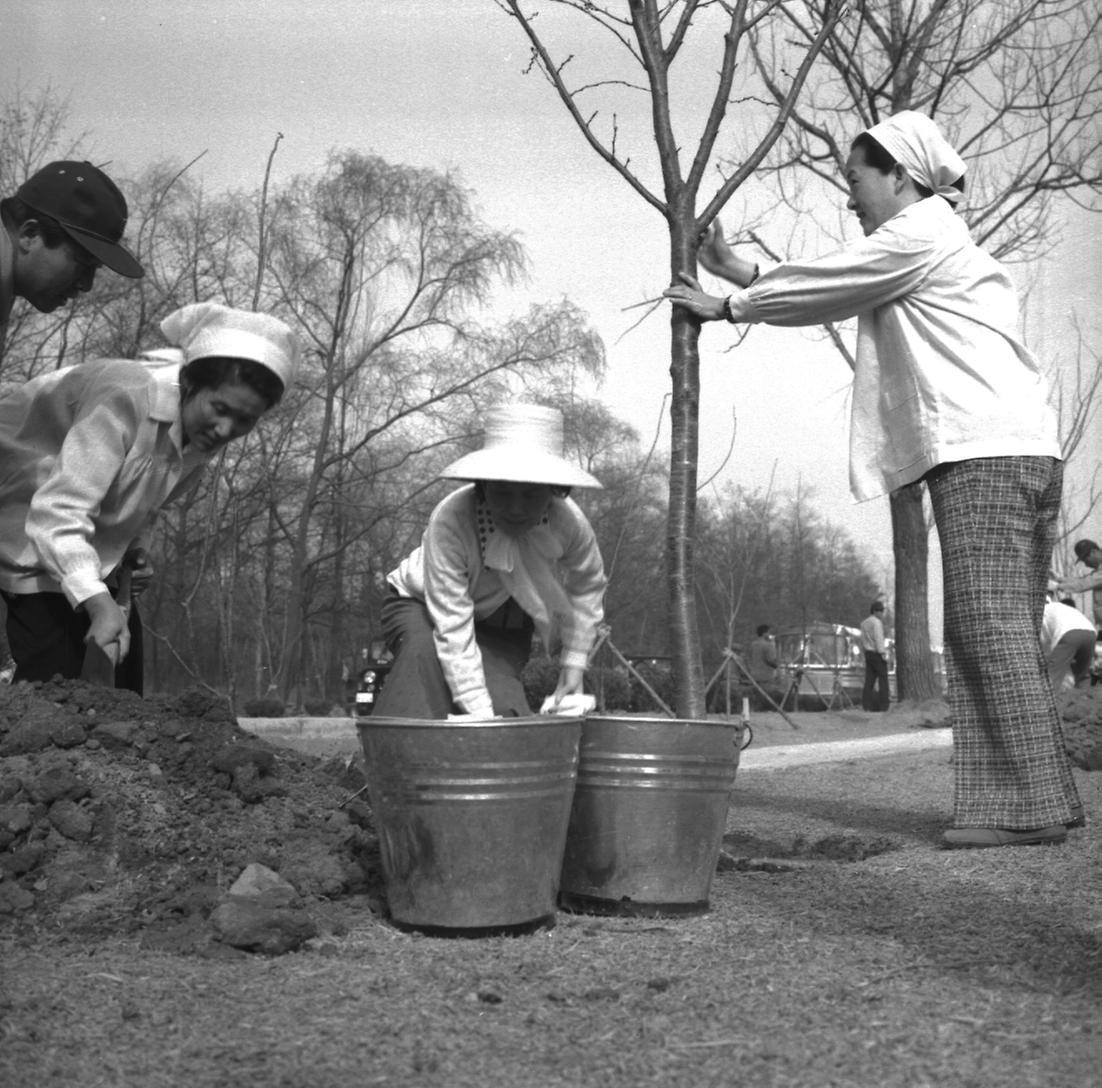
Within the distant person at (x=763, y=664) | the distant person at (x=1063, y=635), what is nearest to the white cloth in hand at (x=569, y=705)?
the distant person at (x=1063, y=635)

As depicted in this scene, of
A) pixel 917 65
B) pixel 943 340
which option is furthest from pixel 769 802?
pixel 917 65

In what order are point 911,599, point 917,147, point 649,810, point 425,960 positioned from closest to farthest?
point 425,960 < point 649,810 < point 917,147 < point 911,599

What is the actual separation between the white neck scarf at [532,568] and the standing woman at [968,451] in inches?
35.5

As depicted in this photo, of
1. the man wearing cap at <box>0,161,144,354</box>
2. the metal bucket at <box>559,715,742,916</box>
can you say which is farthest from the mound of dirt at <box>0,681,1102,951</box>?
the man wearing cap at <box>0,161,144,354</box>

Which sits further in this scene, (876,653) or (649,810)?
(876,653)

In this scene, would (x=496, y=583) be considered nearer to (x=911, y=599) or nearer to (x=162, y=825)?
(x=162, y=825)

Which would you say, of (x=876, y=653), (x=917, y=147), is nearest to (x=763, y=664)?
(x=876, y=653)

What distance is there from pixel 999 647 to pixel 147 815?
2.40 meters

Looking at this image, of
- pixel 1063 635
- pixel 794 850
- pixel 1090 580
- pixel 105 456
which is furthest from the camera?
pixel 1090 580

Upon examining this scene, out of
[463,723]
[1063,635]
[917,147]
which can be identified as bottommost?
[463,723]

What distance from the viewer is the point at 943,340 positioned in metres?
3.99

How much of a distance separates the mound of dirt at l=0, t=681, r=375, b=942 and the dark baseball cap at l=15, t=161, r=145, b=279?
1.16m

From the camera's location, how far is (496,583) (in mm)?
3674

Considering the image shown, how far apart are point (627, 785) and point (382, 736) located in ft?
2.13
